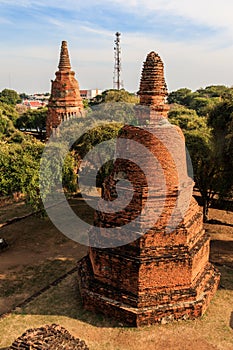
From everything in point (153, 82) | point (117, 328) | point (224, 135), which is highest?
point (153, 82)

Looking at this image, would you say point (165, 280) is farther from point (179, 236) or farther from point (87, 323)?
point (87, 323)

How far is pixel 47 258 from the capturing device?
1497cm

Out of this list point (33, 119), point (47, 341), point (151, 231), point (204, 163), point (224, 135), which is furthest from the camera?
point (33, 119)

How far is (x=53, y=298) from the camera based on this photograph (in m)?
11.5

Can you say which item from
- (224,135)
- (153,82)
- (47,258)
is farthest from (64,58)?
(153,82)

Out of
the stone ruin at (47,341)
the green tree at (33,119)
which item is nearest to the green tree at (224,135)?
the stone ruin at (47,341)

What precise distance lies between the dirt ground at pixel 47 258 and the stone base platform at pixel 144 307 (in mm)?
413

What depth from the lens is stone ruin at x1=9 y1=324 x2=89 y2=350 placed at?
8305 millimetres

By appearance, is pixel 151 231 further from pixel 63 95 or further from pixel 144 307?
pixel 63 95

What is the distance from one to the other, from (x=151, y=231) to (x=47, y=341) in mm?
4097

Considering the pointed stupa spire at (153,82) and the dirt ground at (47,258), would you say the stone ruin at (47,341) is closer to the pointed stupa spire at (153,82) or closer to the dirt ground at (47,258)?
the dirt ground at (47,258)

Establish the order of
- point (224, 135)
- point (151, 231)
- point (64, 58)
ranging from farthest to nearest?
point (64, 58) < point (224, 135) < point (151, 231)

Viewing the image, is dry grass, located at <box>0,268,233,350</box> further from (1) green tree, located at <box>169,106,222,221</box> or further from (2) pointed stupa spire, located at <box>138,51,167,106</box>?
(1) green tree, located at <box>169,106,222,221</box>

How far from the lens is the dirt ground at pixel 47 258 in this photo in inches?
382
